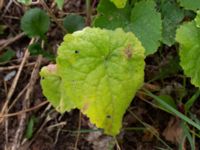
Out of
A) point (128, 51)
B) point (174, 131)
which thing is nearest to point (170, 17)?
point (128, 51)

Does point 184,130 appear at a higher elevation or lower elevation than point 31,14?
lower

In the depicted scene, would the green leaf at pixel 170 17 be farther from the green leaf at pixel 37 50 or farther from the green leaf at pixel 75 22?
the green leaf at pixel 37 50

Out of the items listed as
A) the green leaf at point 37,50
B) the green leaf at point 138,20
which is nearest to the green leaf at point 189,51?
the green leaf at point 138,20

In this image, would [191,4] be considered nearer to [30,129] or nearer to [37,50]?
[37,50]

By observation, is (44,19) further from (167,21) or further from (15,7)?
(167,21)

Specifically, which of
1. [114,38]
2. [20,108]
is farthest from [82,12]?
[114,38]

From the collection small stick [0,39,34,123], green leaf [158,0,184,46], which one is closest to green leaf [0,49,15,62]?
small stick [0,39,34,123]

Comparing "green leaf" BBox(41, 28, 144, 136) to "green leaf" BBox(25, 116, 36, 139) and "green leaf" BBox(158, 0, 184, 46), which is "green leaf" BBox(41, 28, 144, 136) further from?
"green leaf" BBox(25, 116, 36, 139)
